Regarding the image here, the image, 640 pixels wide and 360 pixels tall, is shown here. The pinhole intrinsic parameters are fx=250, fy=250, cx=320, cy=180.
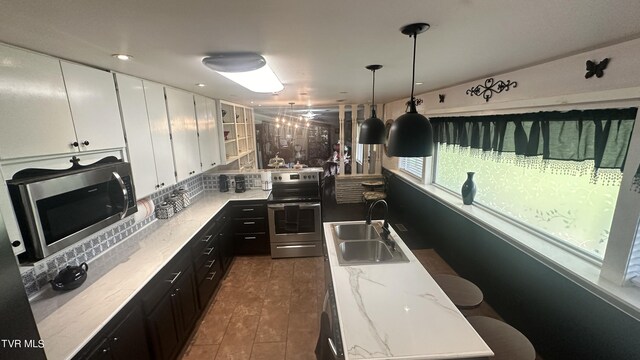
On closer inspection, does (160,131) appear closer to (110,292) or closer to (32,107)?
(32,107)

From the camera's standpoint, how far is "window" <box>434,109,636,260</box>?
148cm

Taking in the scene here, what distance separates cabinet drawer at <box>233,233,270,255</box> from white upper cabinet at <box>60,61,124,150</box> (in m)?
2.03

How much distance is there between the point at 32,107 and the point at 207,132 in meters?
2.18

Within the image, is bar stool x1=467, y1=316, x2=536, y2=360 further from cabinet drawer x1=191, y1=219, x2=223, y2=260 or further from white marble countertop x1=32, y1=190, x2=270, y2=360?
cabinet drawer x1=191, y1=219, x2=223, y2=260

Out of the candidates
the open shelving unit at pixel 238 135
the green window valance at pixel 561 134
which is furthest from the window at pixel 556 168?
the open shelving unit at pixel 238 135

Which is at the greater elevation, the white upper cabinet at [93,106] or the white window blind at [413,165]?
the white upper cabinet at [93,106]

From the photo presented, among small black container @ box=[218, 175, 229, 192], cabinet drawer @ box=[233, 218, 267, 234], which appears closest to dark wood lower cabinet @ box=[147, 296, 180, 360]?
cabinet drawer @ box=[233, 218, 267, 234]

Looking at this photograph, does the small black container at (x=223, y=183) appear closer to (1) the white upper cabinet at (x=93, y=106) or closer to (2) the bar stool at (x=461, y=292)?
(1) the white upper cabinet at (x=93, y=106)

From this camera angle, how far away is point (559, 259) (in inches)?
66.7

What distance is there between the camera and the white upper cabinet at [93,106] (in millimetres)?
1521

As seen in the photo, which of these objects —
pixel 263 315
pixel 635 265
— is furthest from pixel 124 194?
pixel 635 265

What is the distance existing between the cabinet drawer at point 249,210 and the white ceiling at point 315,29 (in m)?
2.08

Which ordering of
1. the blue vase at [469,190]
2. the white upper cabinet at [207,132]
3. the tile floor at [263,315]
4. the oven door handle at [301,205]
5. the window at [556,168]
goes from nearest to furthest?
the window at [556,168], the tile floor at [263,315], the blue vase at [469,190], the white upper cabinet at [207,132], the oven door handle at [301,205]

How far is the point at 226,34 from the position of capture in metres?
1.10
